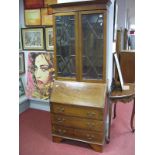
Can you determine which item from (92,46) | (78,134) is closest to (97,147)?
(78,134)

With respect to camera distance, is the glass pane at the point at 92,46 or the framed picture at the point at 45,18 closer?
the glass pane at the point at 92,46

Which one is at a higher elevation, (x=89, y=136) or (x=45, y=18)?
(x=45, y=18)

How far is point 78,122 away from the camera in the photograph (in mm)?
2506

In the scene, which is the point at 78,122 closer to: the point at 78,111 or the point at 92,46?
the point at 78,111

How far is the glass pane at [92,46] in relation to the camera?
7.81 feet

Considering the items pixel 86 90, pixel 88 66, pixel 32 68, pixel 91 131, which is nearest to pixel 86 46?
pixel 88 66

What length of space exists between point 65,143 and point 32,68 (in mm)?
1517

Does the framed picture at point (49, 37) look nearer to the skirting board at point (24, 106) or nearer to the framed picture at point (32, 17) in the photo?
the framed picture at point (32, 17)

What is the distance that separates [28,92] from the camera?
12.1 ft

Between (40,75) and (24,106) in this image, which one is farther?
(24,106)

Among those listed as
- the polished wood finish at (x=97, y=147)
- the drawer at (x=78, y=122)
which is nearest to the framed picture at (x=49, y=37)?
the drawer at (x=78, y=122)

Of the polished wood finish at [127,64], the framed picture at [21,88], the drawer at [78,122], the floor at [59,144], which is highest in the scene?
the polished wood finish at [127,64]

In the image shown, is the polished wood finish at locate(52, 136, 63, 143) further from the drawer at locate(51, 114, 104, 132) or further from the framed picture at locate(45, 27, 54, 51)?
the framed picture at locate(45, 27, 54, 51)

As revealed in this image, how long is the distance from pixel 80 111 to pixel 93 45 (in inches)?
31.5
